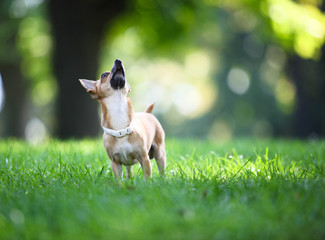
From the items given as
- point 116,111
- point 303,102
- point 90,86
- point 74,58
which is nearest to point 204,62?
point 303,102

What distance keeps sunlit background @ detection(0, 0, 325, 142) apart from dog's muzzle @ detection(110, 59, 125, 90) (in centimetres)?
128

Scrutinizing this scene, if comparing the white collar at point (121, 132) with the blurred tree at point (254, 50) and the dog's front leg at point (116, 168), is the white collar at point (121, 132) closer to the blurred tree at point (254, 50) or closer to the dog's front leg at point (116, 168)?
the dog's front leg at point (116, 168)

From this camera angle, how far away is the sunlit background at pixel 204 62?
1002 centimetres

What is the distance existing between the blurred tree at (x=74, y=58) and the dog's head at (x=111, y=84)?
6.37 m

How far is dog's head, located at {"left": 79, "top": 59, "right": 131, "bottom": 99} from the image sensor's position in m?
3.61

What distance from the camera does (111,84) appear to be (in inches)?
144

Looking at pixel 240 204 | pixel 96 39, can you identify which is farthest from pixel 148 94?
pixel 240 204

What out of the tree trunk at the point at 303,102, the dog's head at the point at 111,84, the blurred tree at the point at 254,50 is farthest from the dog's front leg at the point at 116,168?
the tree trunk at the point at 303,102

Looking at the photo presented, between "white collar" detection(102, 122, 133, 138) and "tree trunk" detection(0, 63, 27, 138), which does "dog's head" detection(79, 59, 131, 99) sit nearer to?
"white collar" detection(102, 122, 133, 138)

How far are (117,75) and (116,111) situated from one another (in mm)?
367

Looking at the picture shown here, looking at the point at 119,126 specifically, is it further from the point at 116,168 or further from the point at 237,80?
the point at 237,80

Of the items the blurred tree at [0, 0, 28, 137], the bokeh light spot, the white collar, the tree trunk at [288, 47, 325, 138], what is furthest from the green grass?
the bokeh light spot

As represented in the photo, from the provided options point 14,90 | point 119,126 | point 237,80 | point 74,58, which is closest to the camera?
point 119,126

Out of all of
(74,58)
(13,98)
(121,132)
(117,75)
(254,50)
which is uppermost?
(254,50)
